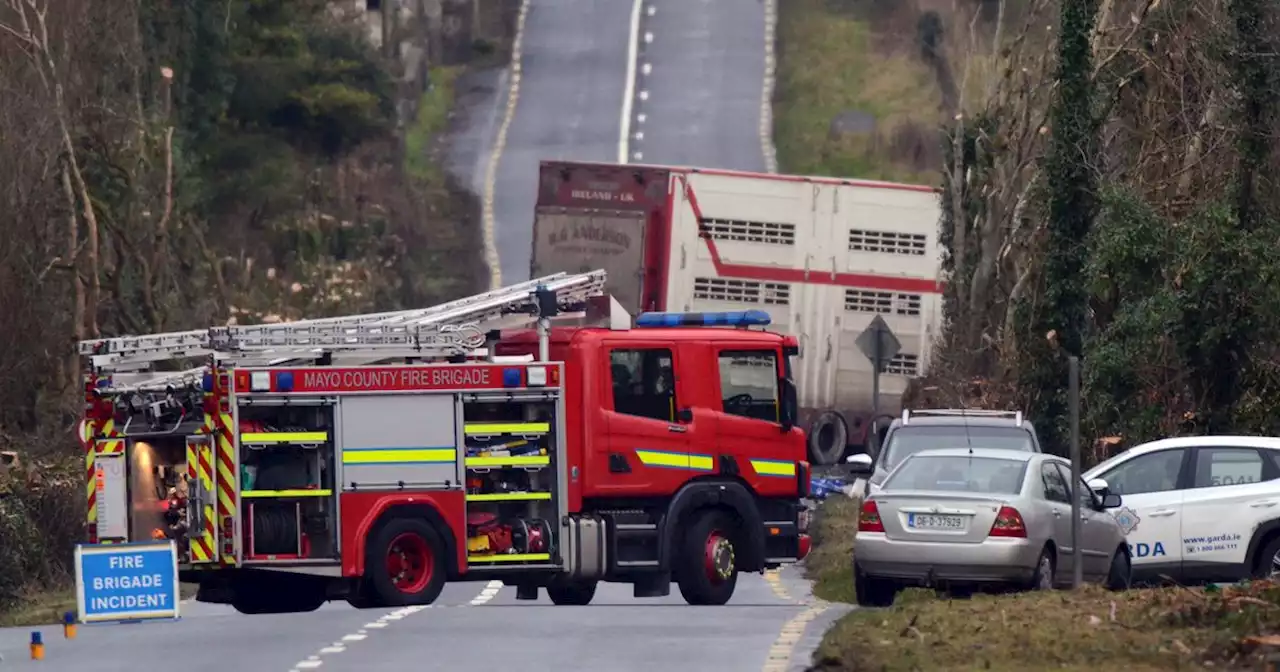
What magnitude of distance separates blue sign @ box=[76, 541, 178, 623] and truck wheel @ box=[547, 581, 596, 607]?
3697 millimetres

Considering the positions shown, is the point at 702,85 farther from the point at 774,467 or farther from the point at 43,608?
the point at 774,467

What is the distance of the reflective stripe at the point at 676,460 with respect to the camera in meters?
21.6

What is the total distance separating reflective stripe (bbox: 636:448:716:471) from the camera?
2164 centimetres

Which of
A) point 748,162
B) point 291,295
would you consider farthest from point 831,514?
point 748,162

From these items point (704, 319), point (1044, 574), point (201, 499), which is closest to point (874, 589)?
point (1044, 574)

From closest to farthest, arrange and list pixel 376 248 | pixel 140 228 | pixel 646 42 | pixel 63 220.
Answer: pixel 63 220 < pixel 140 228 < pixel 376 248 < pixel 646 42

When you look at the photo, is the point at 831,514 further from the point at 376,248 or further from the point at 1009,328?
the point at 376,248

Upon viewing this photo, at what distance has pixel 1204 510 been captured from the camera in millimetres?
23844

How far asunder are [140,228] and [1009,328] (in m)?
14.4

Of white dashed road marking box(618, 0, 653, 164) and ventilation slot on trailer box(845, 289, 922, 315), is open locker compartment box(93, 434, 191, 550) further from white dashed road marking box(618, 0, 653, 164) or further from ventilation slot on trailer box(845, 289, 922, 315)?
white dashed road marking box(618, 0, 653, 164)

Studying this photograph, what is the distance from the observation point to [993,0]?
73.9m

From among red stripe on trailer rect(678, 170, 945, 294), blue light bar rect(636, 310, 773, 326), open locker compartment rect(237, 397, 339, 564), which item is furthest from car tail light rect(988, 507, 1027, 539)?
red stripe on trailer rect(678, 170, 945, 294)

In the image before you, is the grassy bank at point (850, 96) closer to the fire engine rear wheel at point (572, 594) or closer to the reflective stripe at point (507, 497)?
the fire engine rear wheel at point (572, 594)

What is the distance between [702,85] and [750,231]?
32.8 meters
